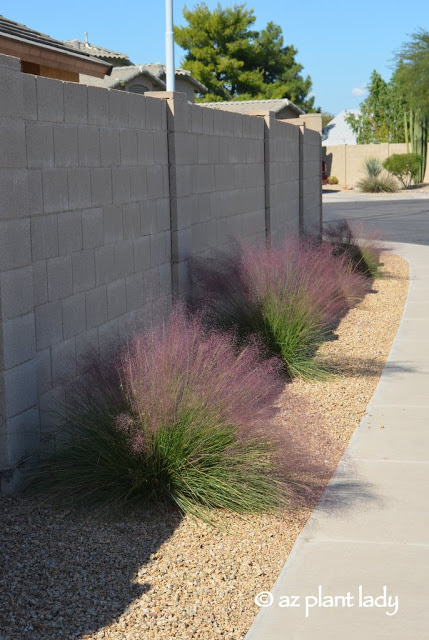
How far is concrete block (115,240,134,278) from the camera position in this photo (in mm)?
7703

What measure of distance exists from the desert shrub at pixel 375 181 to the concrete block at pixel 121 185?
43.0 metres

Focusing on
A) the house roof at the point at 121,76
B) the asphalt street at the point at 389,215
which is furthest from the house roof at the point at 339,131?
the house roof at the point at 121,76

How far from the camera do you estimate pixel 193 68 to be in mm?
61156

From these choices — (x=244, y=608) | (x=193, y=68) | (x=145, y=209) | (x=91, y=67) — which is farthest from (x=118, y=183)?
(x=193, y=68)

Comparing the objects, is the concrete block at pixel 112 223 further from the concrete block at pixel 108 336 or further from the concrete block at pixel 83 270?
the concrete block at pixel 108 336

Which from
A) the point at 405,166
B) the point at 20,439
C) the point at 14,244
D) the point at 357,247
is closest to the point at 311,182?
the point at 357,247

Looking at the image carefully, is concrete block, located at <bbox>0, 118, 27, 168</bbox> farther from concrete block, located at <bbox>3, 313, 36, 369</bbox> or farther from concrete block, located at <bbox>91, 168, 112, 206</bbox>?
concrete block, located at <bbox>91, 168, 112, 206</bbox>

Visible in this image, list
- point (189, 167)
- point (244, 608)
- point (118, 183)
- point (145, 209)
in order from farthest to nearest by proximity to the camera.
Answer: point (189, 167), point (145, 209), point (118, 183), point (244, 608)

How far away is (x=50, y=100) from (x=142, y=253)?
2.24 m

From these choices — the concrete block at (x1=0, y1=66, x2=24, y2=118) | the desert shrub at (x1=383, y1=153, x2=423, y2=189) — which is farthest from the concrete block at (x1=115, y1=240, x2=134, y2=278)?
the desert shrub at (x1=383, y1=153, x2=423, y2=189)

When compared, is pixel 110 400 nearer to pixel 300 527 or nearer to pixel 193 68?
pixel 300 527

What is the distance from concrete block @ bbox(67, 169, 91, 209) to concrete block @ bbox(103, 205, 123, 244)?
39 centimetres

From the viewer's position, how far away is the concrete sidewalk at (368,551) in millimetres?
4215

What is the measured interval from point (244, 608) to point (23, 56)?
8646mm
